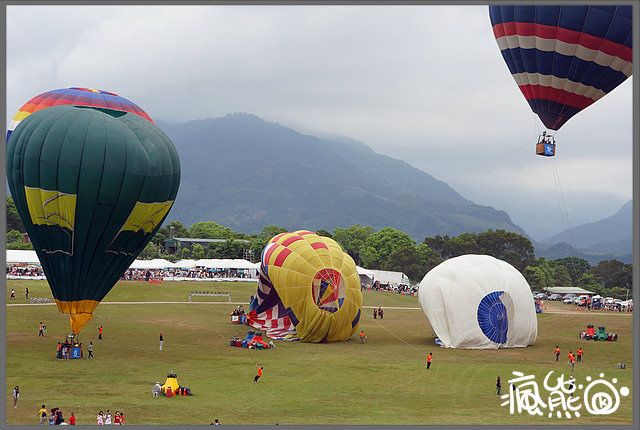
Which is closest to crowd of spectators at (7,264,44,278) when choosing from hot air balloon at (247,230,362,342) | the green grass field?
the green grass field

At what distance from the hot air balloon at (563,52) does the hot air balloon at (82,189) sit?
18.6 metres

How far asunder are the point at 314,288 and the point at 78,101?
1680 cm

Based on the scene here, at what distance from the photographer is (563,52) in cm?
3331

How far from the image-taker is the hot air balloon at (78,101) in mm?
→ 38344

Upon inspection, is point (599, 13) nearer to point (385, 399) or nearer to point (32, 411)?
point (385, 399)

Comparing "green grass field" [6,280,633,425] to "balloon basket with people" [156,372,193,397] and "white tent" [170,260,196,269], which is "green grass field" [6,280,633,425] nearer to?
"balloon basket with people" [156,372,193,397]

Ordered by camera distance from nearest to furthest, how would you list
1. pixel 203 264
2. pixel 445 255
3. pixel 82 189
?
pixel 82 189
pixel 203 264
pixel 445 255

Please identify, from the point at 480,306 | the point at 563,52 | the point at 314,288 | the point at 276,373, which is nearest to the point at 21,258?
the point at 314,288

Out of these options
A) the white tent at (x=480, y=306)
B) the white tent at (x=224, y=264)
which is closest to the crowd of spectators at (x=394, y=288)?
the white tent at (x=224, y=264)

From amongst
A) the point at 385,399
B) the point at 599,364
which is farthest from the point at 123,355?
the point at 599,364

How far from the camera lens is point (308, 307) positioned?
134 ft

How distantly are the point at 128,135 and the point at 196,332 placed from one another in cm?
1630

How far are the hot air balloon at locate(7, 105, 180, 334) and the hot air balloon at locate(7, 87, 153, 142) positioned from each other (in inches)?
137

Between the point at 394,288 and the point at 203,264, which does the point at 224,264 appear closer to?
the point at 203,264
